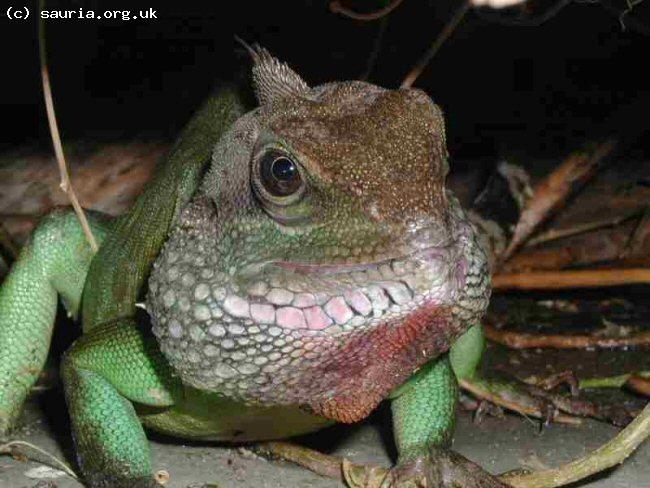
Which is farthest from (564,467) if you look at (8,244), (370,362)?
(8,244)

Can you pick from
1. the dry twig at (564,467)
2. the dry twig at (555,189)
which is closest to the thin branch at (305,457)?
the dry twig at (564,467)

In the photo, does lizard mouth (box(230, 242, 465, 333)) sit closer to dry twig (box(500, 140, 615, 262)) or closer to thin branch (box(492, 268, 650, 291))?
thin branch (box(492, 268, 650, 291))

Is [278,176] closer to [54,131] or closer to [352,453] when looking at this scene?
[352,453]

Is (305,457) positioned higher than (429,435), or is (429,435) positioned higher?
(429,435)

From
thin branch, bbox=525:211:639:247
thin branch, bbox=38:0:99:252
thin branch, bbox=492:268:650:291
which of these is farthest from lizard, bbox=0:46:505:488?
thin branch, bbox=525:211:639:247

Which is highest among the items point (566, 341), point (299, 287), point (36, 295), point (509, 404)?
point (299, 287)

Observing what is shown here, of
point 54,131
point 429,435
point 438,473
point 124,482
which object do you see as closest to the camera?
point 124,482
